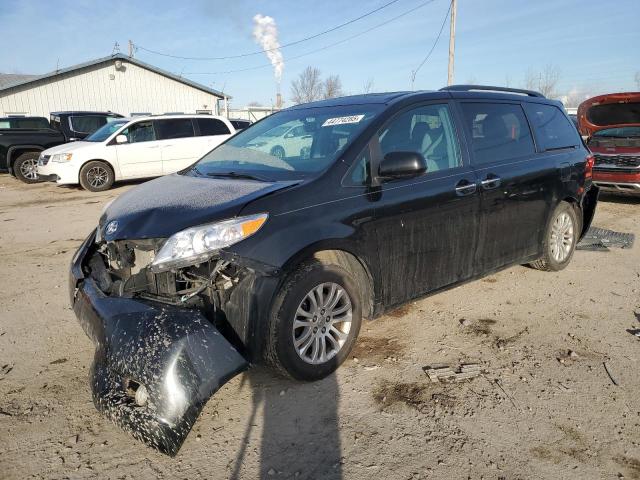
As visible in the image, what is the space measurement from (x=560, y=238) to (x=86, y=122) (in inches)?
610

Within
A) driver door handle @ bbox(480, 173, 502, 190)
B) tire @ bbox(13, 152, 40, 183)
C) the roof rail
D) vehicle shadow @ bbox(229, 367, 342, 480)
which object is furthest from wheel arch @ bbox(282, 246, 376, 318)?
tire @ bbox(13, 152, 40, 183)

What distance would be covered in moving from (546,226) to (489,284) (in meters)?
0.78

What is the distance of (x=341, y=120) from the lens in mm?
3598

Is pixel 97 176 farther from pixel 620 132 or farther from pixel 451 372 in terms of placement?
pixel 620 132

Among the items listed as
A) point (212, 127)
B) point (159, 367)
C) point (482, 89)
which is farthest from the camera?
point (212, 127)

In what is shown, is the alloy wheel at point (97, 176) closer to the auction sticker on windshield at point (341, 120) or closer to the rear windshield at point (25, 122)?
the rear windshield at point (25, 122)

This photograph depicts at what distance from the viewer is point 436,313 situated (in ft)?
13.6

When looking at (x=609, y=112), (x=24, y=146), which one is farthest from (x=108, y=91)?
(x=609, y=112)

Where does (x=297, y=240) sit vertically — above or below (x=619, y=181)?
above

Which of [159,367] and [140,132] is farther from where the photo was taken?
[140,132]

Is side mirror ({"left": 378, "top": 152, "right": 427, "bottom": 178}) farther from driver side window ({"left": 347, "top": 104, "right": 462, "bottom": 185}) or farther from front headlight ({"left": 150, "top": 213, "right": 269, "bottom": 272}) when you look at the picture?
front headlight ({"left": 150, "top": 213, "right": 269, "bottom": 272})

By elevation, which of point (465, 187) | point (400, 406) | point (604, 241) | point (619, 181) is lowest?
point (400, 406)

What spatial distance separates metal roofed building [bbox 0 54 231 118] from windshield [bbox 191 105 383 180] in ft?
82.3

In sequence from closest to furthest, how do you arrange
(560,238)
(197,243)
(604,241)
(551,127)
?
(197,243)
(551,127)
(560,238)
(604,241)
